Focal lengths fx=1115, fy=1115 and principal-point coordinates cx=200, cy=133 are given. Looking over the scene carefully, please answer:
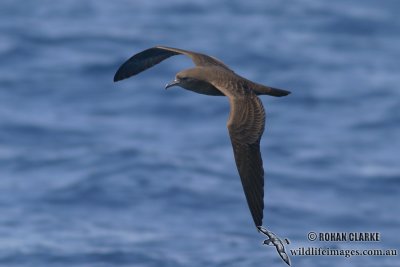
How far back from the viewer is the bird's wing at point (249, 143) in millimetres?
9359

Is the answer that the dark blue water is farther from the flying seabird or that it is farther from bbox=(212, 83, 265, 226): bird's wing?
bbox=(212, 83, 265, 226): bird's wing

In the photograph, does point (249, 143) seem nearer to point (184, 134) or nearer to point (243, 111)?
point (243, 111)

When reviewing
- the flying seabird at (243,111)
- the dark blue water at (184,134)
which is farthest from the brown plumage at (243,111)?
the dark blue water at (184,134)

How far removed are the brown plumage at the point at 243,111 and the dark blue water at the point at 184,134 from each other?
5.58 m

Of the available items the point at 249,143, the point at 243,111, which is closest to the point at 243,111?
the point at 243,111

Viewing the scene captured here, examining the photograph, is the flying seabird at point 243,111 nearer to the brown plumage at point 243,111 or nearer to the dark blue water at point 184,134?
the brown plumage at point 243,111

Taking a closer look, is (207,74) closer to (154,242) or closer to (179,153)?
(154,242)

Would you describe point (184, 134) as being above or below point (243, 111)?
below

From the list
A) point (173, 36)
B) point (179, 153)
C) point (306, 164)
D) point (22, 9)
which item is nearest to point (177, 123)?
point (179, 153)

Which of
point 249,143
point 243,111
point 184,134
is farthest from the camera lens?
point 184,134

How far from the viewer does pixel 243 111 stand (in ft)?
31.9

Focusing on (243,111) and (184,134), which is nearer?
(243,111)

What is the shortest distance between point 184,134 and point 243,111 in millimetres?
10741

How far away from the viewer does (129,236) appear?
16.5 m
